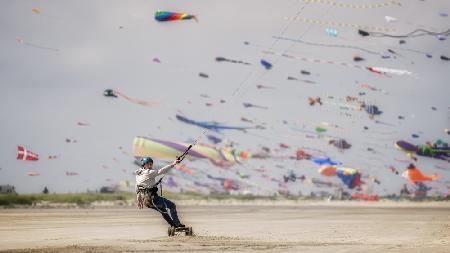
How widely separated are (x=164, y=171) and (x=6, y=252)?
5.41 metres

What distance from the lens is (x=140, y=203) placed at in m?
20.0

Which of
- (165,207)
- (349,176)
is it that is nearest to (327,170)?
(349,176)

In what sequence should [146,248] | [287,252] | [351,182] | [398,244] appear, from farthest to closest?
[351,182]
[398,244]
[146,248]
[287,252]

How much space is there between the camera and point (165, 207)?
67.3ft

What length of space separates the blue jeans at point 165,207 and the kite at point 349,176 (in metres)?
153

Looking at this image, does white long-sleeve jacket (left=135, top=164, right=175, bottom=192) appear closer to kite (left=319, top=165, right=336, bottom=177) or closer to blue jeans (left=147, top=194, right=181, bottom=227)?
blue jeans (left=147, top=194, right=181, bottom=227)

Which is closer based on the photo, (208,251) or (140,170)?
(208,251)

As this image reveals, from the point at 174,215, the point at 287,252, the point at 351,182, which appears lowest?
the point at 287,252

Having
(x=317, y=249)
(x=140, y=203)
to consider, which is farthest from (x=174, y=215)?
(x=317, y=249)

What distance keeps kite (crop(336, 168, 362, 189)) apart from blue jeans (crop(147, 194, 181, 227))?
501 ft

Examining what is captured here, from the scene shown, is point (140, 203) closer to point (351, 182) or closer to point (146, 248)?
point (146, 248)

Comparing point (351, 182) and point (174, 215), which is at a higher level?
point (351, 182)

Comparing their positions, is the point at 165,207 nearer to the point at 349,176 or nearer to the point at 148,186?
the point at 148,186

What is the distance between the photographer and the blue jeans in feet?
66.3
